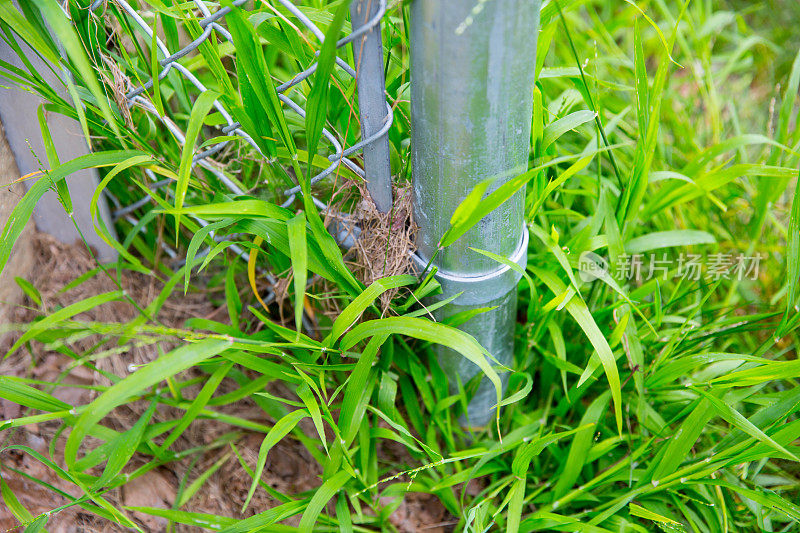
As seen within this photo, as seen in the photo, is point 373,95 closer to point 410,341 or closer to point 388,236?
point 388,236

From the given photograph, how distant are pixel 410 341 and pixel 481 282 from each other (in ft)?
0.82

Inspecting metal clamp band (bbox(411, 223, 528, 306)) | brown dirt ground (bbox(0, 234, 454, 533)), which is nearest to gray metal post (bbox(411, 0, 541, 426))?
metal clamp band (bbox(411, 223, 528, 306))

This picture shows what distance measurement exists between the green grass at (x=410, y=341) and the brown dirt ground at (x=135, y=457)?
3 centimetres

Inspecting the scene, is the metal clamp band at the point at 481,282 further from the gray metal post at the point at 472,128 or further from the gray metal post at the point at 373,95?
the gray metal post at the point at 373,95

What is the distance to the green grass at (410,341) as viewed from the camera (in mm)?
816

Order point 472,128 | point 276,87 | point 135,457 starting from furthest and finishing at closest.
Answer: point 135,457, point 276,87, point 472,128

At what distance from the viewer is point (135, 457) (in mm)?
1026

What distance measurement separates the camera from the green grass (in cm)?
82

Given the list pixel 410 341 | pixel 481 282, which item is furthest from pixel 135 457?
pixel 481 282

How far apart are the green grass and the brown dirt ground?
27 millimetres

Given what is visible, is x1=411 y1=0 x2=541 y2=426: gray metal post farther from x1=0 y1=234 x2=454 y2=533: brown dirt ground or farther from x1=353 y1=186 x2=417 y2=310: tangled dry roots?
x1=0 y1=234 x2=454 y2=533: brown dirt ground

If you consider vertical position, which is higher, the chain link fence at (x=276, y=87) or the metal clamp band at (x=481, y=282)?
the chain link fence at (x=276, y=87)

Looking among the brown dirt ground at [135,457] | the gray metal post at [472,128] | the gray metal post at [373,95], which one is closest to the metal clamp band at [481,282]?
the gray metal post at [472,128]

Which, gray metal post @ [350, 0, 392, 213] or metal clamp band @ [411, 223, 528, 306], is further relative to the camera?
metal clamp band @ [411, 223, 528, 306]
